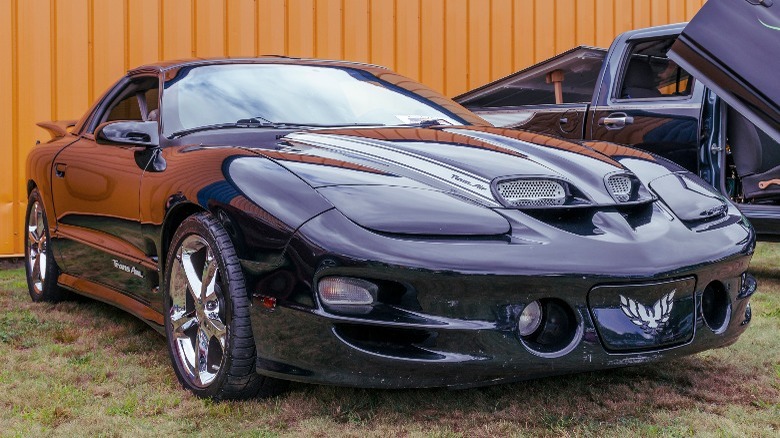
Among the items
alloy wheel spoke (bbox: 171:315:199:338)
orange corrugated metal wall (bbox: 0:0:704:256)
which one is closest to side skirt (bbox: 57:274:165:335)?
alloy wheel spoke (bbox: 171:315:199:338)

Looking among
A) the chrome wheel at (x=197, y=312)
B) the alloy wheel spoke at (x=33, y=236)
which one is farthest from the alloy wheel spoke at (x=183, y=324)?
the alloy wheel spoke at (x=33, y=236)

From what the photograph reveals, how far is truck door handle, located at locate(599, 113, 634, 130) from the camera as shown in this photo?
596 cm

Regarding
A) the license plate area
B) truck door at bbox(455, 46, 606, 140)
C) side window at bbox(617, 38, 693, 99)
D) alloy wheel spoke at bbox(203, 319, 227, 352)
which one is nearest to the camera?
the license plate area

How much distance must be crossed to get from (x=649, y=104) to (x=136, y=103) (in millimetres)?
3138

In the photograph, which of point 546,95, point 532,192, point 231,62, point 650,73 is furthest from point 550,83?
point 532,192

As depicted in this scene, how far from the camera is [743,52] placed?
4.26m

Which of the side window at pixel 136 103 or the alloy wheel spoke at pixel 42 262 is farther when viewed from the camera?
the alloy wheel spoke at pixel 42 262

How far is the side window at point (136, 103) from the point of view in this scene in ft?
14.0

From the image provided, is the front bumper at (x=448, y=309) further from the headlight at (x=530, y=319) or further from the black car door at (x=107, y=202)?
the black car door at (x=107, y=202)

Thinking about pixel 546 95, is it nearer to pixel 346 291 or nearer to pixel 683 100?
pixel 683 100

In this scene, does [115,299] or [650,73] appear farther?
[650,73]

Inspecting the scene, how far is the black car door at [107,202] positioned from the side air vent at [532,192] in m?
1.46

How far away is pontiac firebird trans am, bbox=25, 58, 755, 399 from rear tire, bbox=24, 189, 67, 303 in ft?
4.30

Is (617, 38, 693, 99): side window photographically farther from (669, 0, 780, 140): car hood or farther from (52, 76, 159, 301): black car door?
(52, 76, 159, 301): black car door
